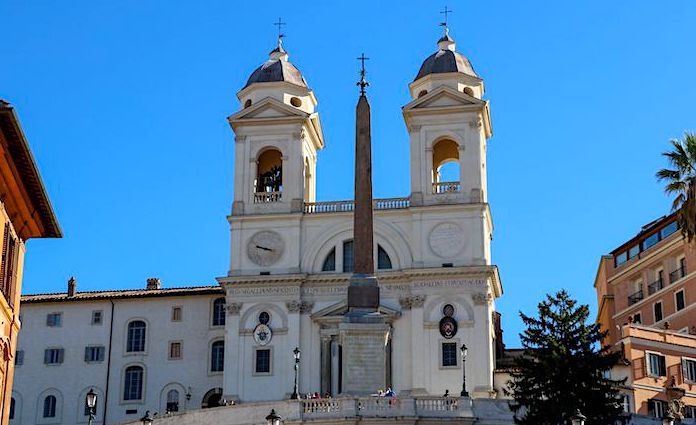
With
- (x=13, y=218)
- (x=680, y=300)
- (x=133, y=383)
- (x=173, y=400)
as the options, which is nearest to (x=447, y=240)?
(x=680, y=300)

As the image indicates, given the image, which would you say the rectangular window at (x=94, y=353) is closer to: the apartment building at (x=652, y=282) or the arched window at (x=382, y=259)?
the arched window at (x=382, y=259)

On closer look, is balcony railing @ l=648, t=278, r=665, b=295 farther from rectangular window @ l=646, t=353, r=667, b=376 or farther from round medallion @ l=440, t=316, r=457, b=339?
round medallion @ l=440, t=316, r=457, b=339

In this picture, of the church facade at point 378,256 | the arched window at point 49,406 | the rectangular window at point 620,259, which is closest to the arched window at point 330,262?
the church facade at point 378,256

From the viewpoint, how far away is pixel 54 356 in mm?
76625

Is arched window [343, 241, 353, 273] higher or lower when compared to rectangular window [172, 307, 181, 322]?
higher

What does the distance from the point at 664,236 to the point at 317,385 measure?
2343 centimetres

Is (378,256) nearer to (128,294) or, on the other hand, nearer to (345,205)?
(345,205)

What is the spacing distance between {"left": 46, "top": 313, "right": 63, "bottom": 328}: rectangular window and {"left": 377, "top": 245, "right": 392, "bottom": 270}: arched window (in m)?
19.0

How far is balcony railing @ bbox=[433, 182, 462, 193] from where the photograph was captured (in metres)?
72.0

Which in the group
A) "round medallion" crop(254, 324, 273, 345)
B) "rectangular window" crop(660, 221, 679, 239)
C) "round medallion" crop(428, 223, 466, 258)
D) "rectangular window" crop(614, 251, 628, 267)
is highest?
"rectangular window" crop(660, 221, 679, 239)

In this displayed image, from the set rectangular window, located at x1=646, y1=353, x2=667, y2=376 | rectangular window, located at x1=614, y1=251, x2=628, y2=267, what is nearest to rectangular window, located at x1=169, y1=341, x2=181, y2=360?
rectangular window, located at x1=646, y1=353, x2=667, y2=376

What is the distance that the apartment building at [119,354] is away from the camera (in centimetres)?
7450

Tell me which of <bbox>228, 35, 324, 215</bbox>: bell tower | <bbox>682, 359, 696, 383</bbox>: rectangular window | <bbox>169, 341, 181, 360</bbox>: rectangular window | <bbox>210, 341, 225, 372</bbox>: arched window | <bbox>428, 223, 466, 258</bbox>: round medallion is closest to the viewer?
<bbox>682, 359, 696, 383</bbox>: rectangular window

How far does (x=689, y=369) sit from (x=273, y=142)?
82.1 ft
